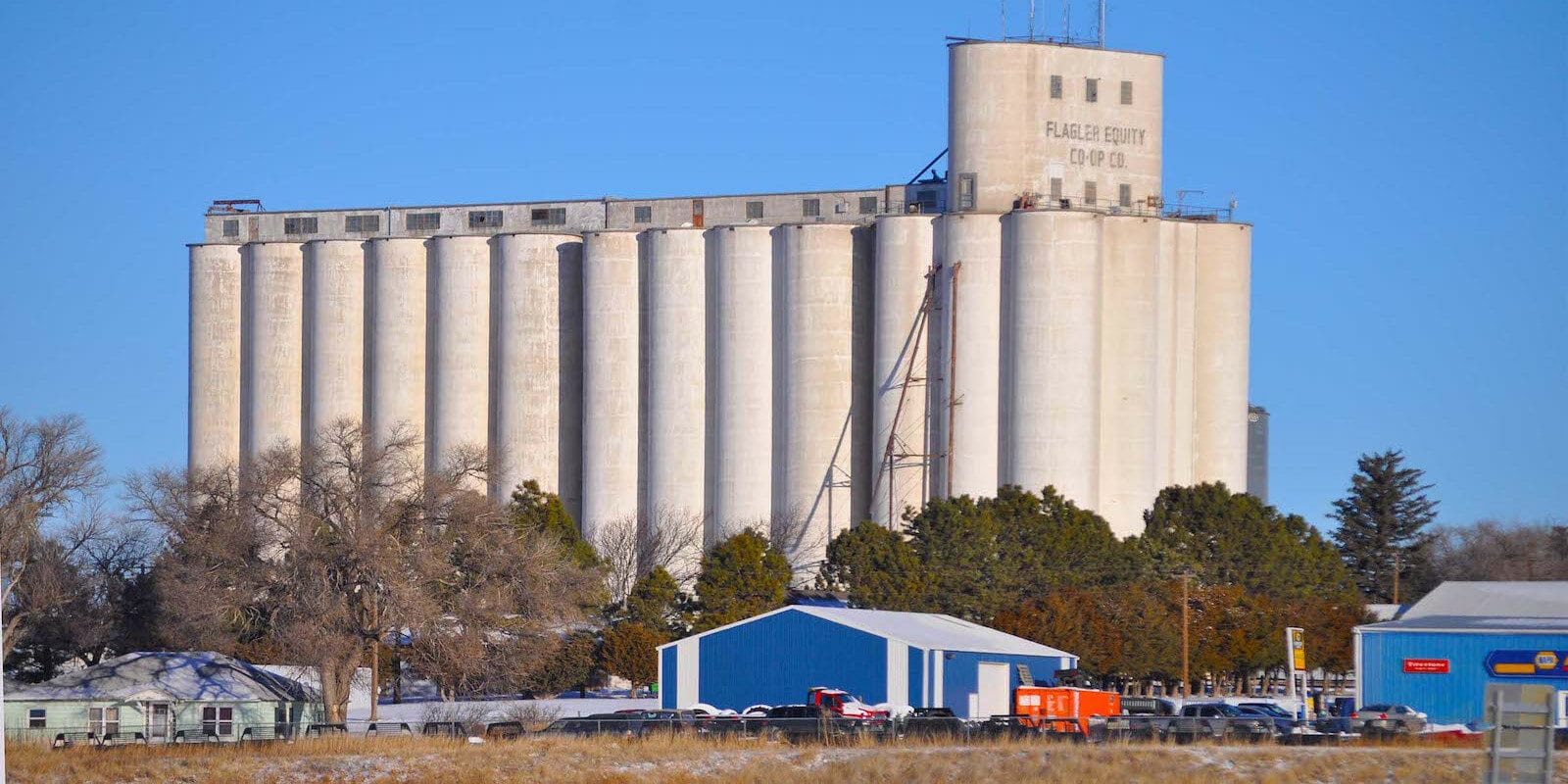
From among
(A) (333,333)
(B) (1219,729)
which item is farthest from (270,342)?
(B) (1219,729)

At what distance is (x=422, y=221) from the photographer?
126000 mm

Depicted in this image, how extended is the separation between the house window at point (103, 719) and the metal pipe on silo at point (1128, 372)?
56.1 metres

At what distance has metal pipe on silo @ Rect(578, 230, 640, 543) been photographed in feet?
372

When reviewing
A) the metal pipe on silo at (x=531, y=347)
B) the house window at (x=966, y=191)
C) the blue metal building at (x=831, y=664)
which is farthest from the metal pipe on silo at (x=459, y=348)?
the blue metal building at (x=831, y=664)

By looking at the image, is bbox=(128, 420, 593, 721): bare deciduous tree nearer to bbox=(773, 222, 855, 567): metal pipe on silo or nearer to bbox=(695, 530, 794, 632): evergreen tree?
bbox=(695, 530, 794, 632): evergreen tree

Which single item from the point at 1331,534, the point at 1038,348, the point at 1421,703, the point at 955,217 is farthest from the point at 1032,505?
the point at 1331,534

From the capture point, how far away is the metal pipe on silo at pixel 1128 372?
10638cm

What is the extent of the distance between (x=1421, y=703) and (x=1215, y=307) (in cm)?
5584

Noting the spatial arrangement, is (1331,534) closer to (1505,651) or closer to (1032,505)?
(1032,505)

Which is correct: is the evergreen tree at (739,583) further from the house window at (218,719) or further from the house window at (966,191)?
the house window at (218,719)

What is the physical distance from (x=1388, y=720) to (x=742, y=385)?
61316 millimetres

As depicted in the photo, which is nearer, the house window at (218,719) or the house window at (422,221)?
the house window at (218,719)

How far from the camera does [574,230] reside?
400 ft

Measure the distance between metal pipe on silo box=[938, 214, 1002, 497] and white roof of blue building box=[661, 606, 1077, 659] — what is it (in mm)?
29918
